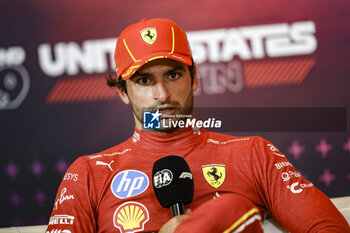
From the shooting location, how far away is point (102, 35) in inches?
89.2

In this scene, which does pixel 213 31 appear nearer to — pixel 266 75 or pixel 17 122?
pixel 266 75

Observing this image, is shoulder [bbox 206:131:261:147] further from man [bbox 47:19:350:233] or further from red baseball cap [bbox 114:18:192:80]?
red baseball cap [bbox 114:18:192:80]

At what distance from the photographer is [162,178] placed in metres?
1.23

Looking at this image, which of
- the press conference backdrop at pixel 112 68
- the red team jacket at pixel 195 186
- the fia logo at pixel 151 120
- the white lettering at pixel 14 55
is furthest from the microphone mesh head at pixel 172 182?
the white lettering at pixel 14 55

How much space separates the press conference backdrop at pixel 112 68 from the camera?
7.38ft

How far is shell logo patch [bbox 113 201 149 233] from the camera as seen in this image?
1.41 m

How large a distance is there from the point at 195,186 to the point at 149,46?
18.2 inches

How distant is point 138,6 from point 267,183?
46.5 inches

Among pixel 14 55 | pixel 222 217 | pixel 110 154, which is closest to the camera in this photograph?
pixel 222 217

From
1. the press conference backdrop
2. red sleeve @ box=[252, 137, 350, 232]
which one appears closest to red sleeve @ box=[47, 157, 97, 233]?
red sleeve @ box=[252, 137, 350, 232]

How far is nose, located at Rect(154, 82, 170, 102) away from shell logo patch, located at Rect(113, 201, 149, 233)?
326 mm

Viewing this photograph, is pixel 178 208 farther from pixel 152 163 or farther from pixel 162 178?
pixel 152 163

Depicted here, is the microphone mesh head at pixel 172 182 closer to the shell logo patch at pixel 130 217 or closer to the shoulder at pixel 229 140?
the shell logo patch at pixel 130 217

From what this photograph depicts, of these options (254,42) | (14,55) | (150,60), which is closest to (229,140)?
(150,60)
